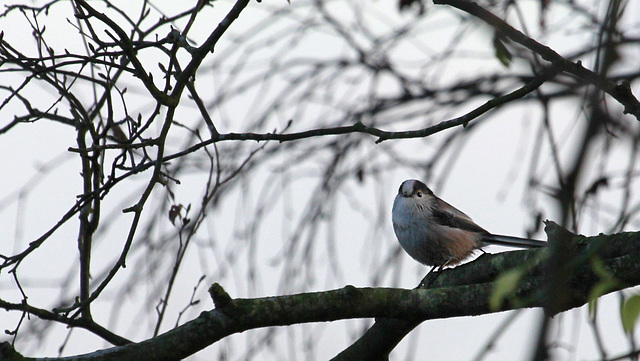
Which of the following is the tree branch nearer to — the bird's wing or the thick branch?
the thick branch

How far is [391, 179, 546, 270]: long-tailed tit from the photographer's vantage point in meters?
4.46

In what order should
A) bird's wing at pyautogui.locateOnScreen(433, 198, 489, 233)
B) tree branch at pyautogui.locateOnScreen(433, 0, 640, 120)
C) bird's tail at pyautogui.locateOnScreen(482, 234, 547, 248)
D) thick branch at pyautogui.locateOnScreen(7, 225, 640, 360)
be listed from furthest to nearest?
bird's wing at pyautogui.locateOnScreen(433, 198, 489, 233) < bird's tail at pyautogui.locateOnScreen(482, 234, 547, 248) < tree branch at pyautogui.locateOnScreen(433, 0, 640, 120) < thick branch at pyautogui.locateOnScreen(7, 225, 640, 360)

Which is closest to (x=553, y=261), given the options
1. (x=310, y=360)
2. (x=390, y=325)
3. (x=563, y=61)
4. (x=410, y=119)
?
(x=563, y=61)

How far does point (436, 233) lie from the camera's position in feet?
14.7

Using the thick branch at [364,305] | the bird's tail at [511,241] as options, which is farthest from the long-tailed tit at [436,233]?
the thick branch at [364,305]

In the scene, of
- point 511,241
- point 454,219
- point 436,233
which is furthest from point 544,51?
point 454,219

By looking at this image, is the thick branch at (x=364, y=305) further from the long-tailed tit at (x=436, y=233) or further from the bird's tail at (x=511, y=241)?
the long-tailed tit at (x=436, y=233)

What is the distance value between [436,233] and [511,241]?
47 cm

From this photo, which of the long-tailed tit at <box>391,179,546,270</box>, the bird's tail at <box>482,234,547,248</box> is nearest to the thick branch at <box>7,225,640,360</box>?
the bird's tail at <box>482,234,547,248</box>

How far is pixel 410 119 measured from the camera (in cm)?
430

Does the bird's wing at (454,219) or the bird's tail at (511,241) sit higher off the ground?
the bird's wing at (454,219)

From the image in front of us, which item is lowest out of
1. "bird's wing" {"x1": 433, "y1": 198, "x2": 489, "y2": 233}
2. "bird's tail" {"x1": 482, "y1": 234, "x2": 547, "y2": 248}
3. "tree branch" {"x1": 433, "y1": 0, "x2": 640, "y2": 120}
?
"tree branch" {"x1": 433, "y1": 0, "x2": 640, "y2": 120}

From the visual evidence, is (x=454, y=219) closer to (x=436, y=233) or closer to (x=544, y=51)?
(x=436, y=233)

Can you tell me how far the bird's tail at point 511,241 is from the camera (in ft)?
13.1
